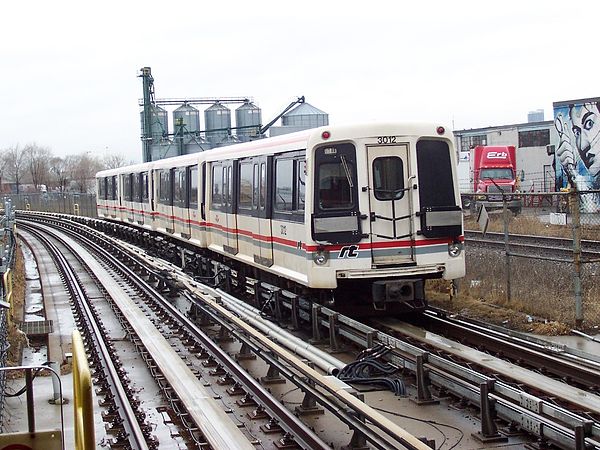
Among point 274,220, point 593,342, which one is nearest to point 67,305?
point 274,220

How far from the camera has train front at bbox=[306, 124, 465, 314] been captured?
11.8 m

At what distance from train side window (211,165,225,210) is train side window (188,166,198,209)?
219cm

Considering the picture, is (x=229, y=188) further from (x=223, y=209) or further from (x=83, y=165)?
(x=83, y=165)

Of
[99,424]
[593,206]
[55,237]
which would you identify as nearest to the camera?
[99,424]

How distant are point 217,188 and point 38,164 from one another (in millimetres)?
120048

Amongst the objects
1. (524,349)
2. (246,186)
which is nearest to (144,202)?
(246,186)

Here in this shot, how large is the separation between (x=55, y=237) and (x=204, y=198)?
23295 mm

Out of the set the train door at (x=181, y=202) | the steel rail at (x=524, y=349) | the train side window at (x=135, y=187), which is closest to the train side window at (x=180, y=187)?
the train door at (x=181, y=202)

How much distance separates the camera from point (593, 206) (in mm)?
28625

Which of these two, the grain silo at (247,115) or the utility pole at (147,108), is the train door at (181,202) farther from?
the grain silo at (247,115)

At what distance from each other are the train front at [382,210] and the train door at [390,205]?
1 cm

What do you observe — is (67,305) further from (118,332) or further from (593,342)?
(593,342)

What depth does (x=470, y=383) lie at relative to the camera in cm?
857

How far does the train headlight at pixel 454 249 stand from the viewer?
479 inches
